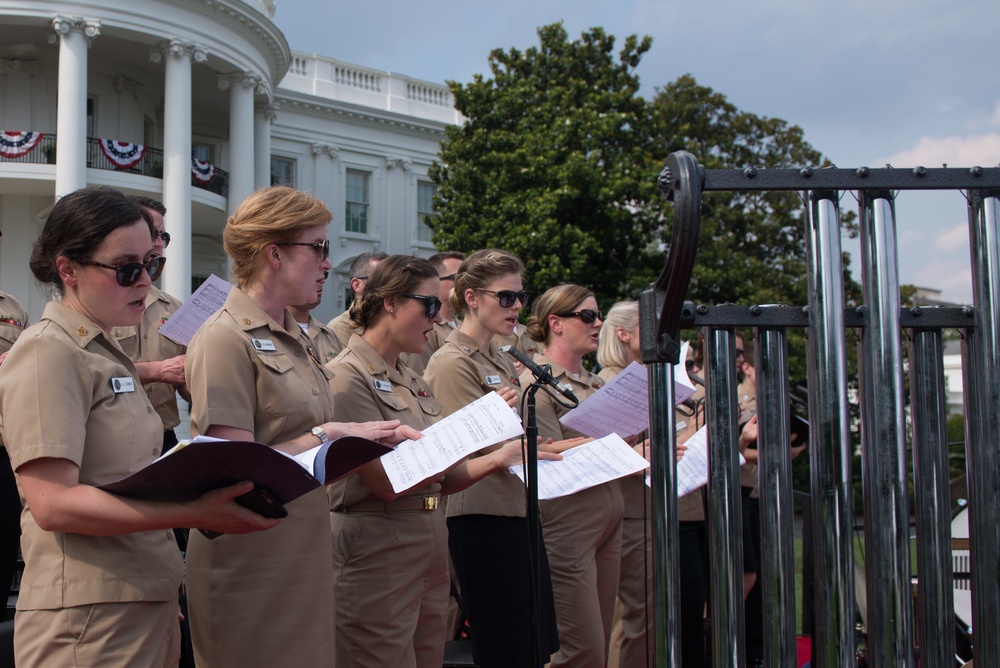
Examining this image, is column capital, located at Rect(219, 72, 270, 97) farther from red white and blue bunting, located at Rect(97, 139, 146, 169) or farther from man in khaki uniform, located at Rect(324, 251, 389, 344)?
man in khaki uniform, located at Rect(324, 251, 389, 344)

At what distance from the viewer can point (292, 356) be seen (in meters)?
3.18

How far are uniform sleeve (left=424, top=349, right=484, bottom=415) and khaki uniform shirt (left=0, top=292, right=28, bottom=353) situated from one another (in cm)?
209

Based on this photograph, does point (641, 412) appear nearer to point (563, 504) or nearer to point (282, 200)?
point (563, 504)

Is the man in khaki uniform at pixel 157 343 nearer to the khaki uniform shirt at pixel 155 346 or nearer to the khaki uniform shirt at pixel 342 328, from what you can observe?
the khaki uniform shirt at pixel 155 346

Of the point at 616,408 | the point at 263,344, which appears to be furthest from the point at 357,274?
the point at 263,344

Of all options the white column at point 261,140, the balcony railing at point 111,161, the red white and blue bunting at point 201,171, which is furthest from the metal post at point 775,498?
the white column at point 261,140

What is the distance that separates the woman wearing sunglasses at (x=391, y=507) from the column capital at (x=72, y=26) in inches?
901

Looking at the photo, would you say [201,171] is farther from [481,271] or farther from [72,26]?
[481,271]

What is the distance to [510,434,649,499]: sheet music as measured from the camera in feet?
13.5

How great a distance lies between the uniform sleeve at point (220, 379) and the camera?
2836 millimetres

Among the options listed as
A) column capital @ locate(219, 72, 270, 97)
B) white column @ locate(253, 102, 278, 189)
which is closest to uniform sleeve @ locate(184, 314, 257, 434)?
column capital @ locate(219, 72, 270, 97)

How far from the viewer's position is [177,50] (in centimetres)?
2494

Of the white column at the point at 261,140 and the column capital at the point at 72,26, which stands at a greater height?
the column capital at the point at 72,26

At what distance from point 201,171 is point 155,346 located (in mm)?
23366
